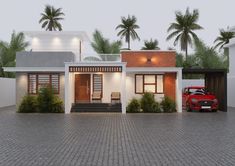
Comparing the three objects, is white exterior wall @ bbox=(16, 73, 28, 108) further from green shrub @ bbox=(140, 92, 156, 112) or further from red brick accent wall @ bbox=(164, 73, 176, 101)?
red brick accent wall @ bbox=(164, 73, 176, 101)

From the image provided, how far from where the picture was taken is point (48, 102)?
27.0 metres

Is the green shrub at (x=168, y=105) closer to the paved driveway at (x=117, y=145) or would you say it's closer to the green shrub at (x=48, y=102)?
the green shrub at (x=48, y=102)

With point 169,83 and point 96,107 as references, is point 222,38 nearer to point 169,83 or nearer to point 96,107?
point 169,83

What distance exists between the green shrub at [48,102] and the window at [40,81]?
3.56 ft

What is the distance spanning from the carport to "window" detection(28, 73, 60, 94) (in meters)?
9.05

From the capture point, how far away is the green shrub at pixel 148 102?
27284 mm

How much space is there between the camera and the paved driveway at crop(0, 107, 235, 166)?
9.79m

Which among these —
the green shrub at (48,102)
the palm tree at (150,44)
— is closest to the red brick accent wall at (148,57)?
the green shrub at (48,102)

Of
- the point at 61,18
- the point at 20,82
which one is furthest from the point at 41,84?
the point at 61,18

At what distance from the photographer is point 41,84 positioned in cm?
2823

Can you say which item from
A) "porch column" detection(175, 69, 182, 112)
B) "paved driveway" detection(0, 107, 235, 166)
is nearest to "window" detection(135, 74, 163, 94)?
"porch column" detection(175, 69, 182, 112)

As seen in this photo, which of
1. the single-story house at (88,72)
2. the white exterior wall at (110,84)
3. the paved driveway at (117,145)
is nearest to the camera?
the paved driveway at (117,145)

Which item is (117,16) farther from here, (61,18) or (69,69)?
(69,69)

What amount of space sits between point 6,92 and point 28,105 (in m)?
10.1
